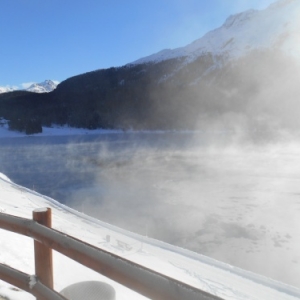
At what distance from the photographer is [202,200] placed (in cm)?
1902

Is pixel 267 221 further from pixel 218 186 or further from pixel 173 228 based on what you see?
pixel 218 186

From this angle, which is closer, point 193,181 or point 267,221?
point 267,221

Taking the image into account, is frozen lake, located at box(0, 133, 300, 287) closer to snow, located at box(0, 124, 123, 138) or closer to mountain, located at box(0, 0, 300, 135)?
mountain, located at box(0, 0, 300, 135)

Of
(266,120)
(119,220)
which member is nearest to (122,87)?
(266,120)

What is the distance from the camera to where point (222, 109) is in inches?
5531

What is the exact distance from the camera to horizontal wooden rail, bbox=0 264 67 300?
7.91 ft

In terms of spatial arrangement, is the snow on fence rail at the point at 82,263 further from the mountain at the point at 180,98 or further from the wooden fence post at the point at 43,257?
the mountain at the point at 180,98

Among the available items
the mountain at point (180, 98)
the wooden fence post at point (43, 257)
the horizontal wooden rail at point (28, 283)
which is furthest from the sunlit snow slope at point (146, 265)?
the mountain at point (180, 98)

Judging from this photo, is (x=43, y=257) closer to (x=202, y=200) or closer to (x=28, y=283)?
(x=28, y=283)

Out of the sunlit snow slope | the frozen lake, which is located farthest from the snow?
the sunlit snow slope

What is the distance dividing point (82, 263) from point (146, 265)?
6639 millimetres

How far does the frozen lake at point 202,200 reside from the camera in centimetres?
1216

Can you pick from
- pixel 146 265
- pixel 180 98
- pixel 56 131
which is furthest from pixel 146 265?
pixel 180 98

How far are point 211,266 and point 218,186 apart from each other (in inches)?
546
